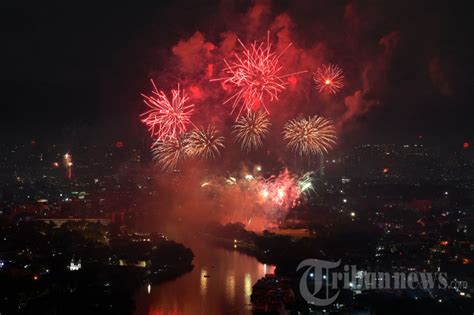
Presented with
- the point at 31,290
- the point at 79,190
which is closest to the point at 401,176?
the point at 79,190

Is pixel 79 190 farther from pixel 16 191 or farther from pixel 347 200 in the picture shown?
pixel 347 200

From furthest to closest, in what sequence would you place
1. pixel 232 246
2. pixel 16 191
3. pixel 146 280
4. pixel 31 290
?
pixel 16 191, pixel 232 246, pixel 146 280, pixel 31 290

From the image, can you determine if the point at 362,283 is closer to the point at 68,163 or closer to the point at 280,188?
the point at 280,188

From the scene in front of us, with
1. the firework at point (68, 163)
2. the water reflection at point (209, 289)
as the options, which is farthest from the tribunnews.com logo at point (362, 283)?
the firework at point (68, 163)

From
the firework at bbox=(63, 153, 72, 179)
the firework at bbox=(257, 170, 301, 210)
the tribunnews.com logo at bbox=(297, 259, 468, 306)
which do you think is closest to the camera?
the tribunnews.com logo at bbox=(297, 259, 468, 306)

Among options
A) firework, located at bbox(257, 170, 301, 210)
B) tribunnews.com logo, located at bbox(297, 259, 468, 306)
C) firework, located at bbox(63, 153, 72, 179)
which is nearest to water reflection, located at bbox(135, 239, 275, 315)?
tribunnews.com logo, located at bbox(297, 259, 468, 306)

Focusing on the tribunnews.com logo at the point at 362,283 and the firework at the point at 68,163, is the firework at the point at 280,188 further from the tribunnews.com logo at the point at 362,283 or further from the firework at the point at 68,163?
the firework at the point at 68,163

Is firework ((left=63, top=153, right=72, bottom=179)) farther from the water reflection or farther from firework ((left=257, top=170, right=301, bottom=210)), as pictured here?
firework ((left=257, top=170, right=301, bottom=210))
